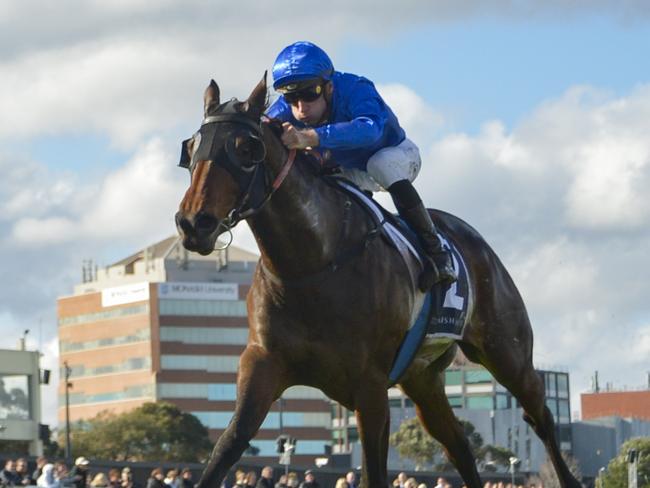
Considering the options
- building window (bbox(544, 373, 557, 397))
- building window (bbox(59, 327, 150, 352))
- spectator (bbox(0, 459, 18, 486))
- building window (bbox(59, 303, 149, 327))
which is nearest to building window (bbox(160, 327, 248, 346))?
building window (bbox(59, 327, 150, 352))

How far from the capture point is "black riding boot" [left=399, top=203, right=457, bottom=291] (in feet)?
38.3

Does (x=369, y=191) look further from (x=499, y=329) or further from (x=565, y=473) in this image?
(x=565, y=473)

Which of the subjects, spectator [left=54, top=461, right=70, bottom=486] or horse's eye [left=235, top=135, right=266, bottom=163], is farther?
spectator [left=54, top=461, right=70, bottom=486]

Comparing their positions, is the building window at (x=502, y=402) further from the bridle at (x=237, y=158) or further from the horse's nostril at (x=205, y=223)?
the horse's nostril at (x=205, y=223)

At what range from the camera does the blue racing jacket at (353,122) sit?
34.9 ft

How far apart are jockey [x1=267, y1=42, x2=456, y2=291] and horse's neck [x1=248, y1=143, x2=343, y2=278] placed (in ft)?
0.81

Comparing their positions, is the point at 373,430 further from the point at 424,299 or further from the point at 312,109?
the point at 312,109

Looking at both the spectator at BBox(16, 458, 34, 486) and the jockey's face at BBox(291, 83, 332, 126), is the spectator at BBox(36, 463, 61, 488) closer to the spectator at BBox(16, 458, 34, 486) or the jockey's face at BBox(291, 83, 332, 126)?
the spectator at BBox(16, 458, 34, 486)

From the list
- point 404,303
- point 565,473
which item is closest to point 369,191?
point 404,303

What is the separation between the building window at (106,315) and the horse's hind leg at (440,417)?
561 ft

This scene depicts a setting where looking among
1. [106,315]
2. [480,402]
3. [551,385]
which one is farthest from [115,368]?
[551,385]

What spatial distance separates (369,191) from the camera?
38.8 ft

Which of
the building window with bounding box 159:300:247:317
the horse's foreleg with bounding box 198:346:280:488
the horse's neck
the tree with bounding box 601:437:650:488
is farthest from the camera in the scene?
the building window with bounding box 159:300:247:317

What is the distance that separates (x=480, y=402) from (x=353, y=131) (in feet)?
596
